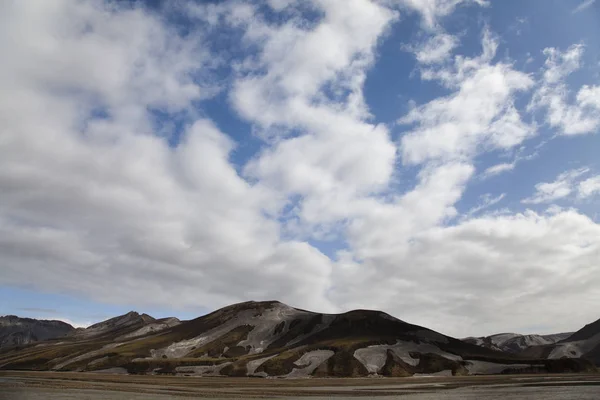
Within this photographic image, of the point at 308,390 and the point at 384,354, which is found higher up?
the point at 384,354

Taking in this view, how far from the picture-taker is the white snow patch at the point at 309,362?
164750 mm

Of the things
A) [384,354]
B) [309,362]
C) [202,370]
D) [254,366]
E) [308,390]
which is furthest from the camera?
[384,354]

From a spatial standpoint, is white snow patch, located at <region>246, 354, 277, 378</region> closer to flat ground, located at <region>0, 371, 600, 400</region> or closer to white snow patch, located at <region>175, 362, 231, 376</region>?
white snow patch, located at <region>175, 362, 231, 376</region>

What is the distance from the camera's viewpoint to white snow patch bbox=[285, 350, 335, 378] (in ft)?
541

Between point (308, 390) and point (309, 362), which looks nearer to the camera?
Result: point (308, 390)

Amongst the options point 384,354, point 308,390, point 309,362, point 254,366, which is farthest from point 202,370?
point 308,390

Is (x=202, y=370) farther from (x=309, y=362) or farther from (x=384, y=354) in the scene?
(x=384, y=354)

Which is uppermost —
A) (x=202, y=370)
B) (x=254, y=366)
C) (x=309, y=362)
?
(x=309, y=362)

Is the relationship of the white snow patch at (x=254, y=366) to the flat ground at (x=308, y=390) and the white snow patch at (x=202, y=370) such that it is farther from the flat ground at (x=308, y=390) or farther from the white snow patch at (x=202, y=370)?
the flat ground at (x=308, y=390)

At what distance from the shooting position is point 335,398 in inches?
2452

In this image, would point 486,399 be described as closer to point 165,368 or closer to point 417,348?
point 417,348

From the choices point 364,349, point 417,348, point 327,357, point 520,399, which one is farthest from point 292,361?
point 520,399

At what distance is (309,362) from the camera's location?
178250mm

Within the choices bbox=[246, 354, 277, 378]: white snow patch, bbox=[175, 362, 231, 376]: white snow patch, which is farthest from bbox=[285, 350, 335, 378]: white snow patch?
bbox=[175, 362, 231, 376]: white snow patch
